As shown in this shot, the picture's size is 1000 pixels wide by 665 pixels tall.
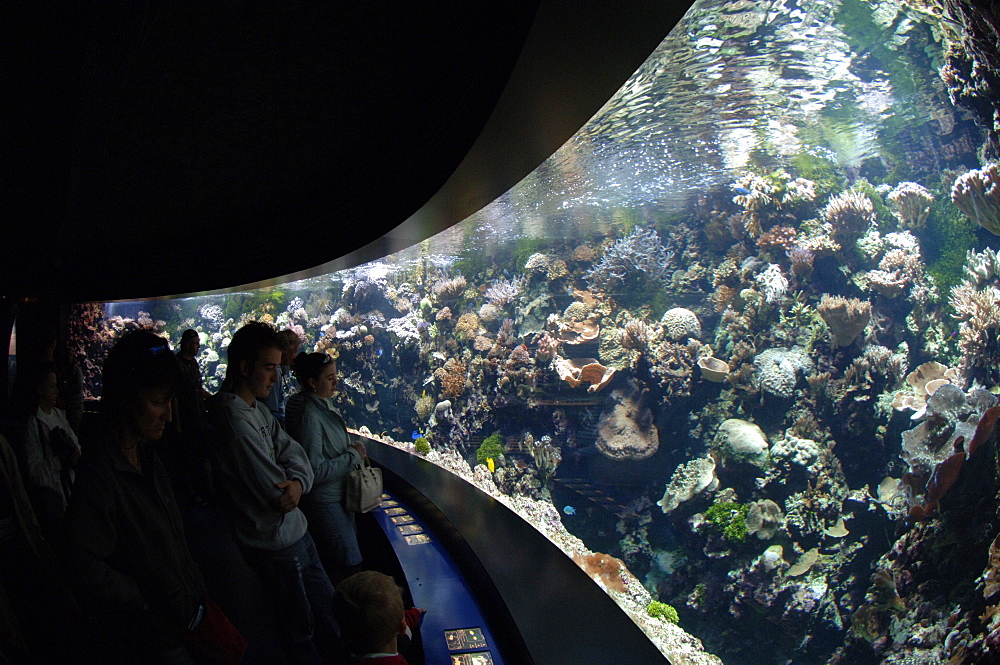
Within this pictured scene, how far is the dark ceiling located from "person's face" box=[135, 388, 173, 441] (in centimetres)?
139

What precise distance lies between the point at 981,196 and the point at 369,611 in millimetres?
7089

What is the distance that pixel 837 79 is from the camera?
6609 mm

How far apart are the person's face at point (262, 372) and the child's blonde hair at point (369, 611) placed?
1.14 metres

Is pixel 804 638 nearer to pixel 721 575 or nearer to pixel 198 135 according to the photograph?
pixel 721 575

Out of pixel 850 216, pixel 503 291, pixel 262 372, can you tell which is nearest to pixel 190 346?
pixel 262 372

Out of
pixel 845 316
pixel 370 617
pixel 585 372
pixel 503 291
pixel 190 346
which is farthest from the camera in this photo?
pixel 503 291

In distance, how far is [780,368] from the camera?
750 centimetres

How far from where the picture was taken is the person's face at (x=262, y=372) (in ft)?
7.35

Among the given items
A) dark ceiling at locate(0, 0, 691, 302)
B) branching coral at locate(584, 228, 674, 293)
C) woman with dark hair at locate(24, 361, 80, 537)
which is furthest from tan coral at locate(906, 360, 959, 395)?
woman with dark hair at locate(24, 361, 80, 537)

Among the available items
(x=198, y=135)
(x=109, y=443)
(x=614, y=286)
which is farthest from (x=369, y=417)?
(x=109, y=443)

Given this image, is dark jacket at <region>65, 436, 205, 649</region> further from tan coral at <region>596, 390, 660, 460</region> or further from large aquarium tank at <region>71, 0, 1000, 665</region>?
tan coral at <region>596, 390, 660, 460</region>

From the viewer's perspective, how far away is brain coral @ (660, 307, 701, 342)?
8.27 m

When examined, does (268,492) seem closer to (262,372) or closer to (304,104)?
(262,372)

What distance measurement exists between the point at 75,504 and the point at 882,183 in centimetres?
1131
